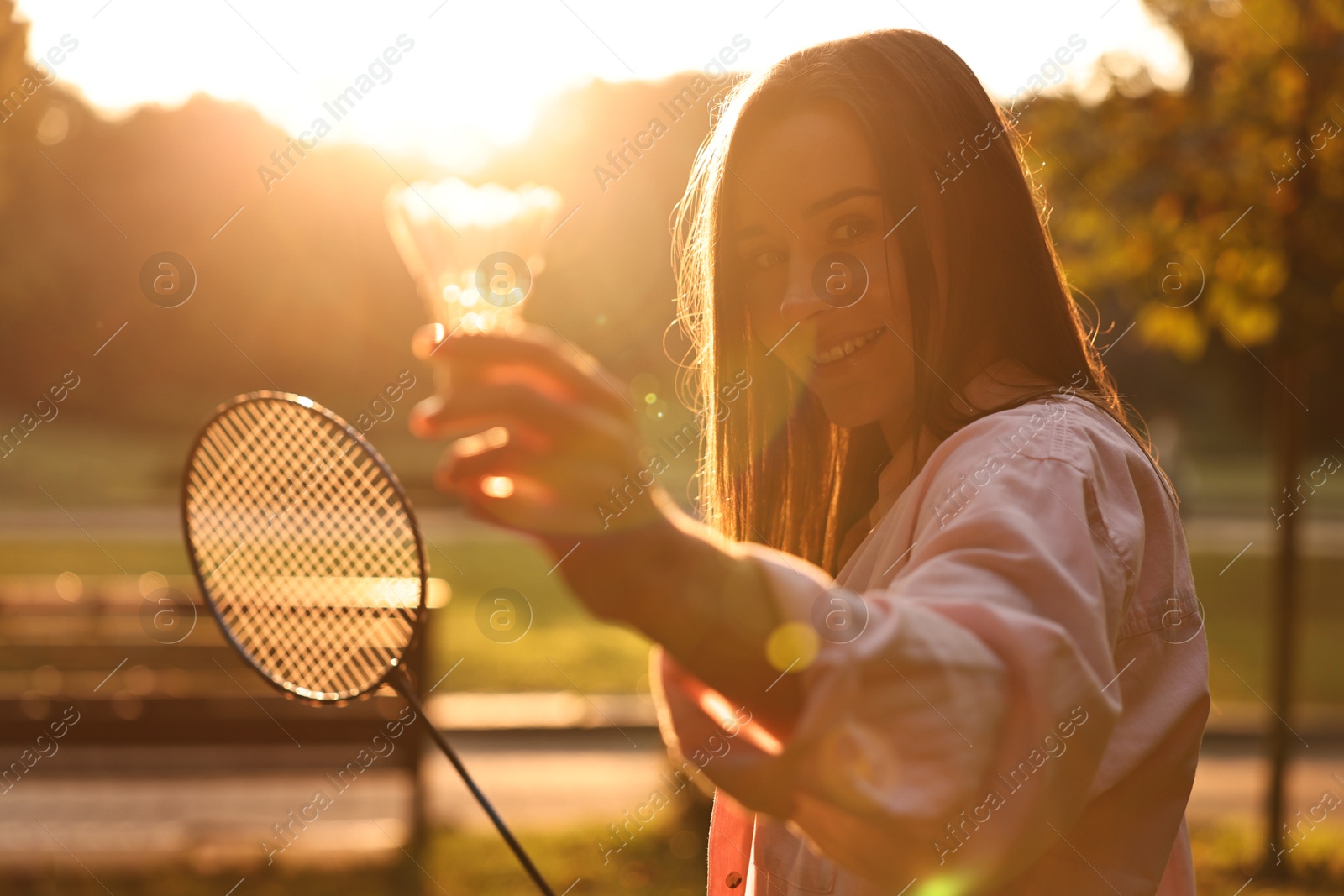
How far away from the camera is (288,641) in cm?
190

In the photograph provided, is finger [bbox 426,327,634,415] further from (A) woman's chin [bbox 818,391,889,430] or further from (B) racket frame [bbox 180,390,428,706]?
(A) woman's chin [bbox 818,391,889,430]

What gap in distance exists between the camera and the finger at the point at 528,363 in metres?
0.85

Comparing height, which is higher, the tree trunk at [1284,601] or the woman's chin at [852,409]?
the woman's chin at [852,409]

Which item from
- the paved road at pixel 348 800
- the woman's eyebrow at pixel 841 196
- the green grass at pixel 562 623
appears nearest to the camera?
the woman's eyebrow at pixel 841 196

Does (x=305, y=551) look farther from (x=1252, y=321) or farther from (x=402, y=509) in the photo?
(x=1252, y=321)

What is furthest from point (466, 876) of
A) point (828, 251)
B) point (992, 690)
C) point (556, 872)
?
point (992, 690)

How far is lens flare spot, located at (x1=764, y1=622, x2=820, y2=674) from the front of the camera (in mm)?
923

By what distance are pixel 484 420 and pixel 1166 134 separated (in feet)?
18.5

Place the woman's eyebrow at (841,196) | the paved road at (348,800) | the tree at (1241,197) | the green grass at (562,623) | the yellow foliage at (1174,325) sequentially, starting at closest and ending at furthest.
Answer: the woman's eyebrow at (841,196), the tree at (1241,197), the yellow foliage at (1174,325), the paved road at (348,800), the green grass at (562,623)

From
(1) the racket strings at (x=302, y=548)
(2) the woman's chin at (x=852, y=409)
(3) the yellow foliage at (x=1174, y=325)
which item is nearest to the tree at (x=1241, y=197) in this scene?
(3) the yellow foliage at (x=1174, y=325)

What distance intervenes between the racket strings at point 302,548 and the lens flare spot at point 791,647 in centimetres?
84

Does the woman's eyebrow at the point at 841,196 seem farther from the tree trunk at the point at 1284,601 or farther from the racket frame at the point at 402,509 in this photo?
the tree trunk at the point at 1284,601

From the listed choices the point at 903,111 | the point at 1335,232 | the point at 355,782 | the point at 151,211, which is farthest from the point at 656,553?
the point at 151,211

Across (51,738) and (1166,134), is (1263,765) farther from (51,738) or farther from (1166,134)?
(51,738)
